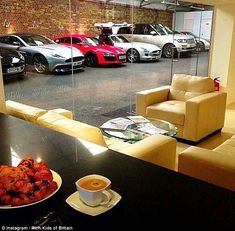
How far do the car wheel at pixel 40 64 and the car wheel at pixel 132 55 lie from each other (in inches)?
72.7

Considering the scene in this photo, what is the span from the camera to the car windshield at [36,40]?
3.44 metres

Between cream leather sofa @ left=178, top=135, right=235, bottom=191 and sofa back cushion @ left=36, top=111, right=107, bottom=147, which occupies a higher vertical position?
sofa back cushion @ left=36, top=111, right=107, bottom=147

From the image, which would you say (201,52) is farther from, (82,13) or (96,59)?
(82,13)

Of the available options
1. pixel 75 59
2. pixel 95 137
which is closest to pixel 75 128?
pixel 95 137

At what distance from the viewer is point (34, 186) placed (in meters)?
0.98

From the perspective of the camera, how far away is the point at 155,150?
203 cm

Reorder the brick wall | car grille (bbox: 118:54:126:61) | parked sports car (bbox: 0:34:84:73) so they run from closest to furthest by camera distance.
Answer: the brick wall
parked sports car (bbox: 0:34:84:73)
car grille (bbox: 118:54:126:61)

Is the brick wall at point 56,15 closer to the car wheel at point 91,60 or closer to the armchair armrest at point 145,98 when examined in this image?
the car wheel at point 91,60

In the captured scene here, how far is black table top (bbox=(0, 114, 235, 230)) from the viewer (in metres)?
0.88

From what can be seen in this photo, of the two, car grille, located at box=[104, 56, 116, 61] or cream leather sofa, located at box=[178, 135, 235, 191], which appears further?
car grille, located at box=[104, 56, 116, 61]

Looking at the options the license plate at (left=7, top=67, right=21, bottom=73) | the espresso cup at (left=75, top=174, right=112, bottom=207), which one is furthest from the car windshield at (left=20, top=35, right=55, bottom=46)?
the espresso cup at (left=75, top=174, right=112, bottom=207)

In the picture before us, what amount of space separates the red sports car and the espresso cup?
3.06m

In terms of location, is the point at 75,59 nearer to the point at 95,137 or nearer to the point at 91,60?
the point at 91,60

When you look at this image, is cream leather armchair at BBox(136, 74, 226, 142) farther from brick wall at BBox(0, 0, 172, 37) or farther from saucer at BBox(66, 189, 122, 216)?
saucer at BBox(66, 189, 122, 216)
